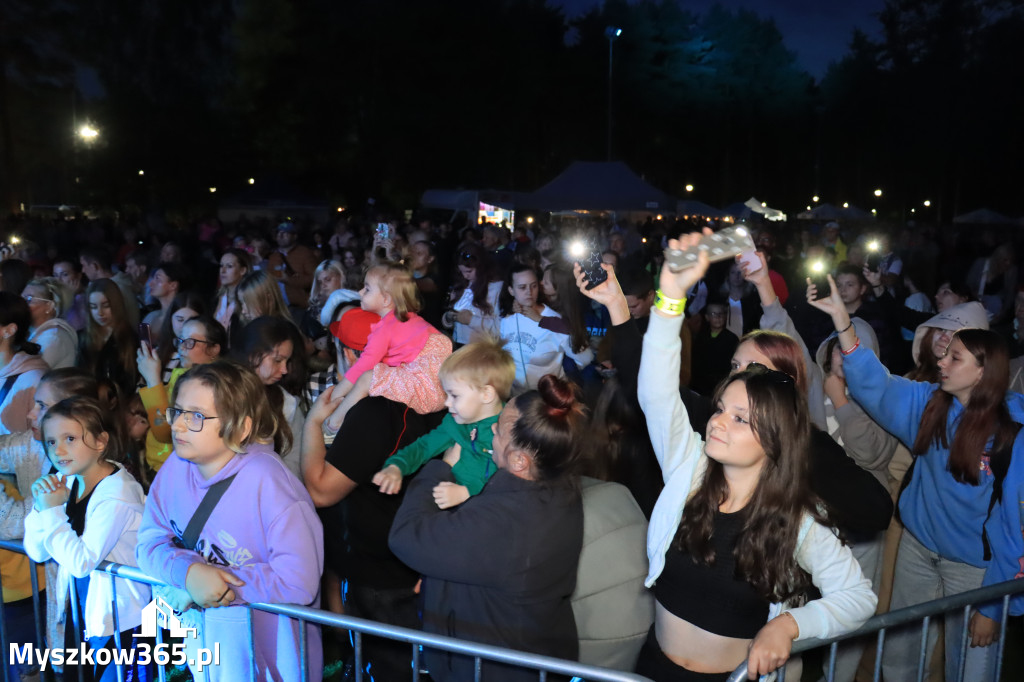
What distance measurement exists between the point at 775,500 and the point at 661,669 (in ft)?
2.24

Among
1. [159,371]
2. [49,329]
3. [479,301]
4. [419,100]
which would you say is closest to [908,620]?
[159,371]

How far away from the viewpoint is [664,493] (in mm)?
2734

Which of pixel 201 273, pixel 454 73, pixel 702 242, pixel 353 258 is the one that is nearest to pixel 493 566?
pixel 702 242

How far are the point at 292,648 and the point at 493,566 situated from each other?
837 millimetres

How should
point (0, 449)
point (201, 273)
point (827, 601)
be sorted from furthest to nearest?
point (201, 273)
point (0, 449)
point (827, 601)

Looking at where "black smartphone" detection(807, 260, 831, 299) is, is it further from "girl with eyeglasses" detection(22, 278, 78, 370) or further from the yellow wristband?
"girl with eyeglasses" detection(22, 278, 78, 370)

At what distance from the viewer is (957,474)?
3486 mm

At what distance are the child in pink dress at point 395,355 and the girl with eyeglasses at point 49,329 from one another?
2362 millimetres

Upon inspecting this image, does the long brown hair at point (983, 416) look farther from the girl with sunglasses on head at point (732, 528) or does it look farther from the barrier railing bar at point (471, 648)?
the barrier railing bar at point (471, 648)

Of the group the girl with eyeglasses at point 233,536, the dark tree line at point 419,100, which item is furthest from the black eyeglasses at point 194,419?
the dark tree line at point 419,100

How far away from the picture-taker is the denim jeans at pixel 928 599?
3459mm

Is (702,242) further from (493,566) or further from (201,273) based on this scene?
(201,273)

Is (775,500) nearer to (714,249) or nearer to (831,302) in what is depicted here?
(714,249)

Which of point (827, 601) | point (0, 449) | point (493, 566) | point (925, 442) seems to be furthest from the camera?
point (0, 449)
